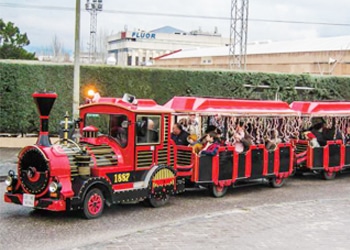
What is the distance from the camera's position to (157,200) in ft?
37.3

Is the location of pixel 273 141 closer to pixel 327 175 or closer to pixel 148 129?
pixel 327 175

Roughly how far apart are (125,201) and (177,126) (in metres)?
3.15

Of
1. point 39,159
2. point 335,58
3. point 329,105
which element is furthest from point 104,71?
point 335,58

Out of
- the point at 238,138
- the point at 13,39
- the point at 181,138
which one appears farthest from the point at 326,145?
the point at 13,39

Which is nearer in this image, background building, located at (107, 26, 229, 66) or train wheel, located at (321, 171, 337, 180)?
train wheel, located at (321, 171, 337, 180)

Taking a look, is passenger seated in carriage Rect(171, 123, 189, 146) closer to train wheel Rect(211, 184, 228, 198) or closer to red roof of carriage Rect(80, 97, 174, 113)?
train wheel Rect(211, 184, 228, 198)

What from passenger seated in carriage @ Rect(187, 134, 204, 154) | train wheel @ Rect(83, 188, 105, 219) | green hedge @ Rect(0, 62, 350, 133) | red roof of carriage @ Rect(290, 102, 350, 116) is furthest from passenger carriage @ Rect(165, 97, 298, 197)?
green hedge @ Rect(0, 62, 350, 133)

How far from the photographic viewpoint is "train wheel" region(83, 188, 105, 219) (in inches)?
390

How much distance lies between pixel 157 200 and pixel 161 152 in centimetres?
94

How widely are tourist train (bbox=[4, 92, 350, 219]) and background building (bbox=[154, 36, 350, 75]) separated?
71.1 ft

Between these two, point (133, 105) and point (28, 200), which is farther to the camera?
point (133, 105)

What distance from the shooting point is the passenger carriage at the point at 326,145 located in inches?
627

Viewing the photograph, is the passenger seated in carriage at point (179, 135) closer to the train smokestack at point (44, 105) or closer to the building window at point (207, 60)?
the train smokestack at point (44, 105)

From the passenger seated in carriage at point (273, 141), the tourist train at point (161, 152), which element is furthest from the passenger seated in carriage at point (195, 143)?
the passenger seated in carriage at point (273, 141)
